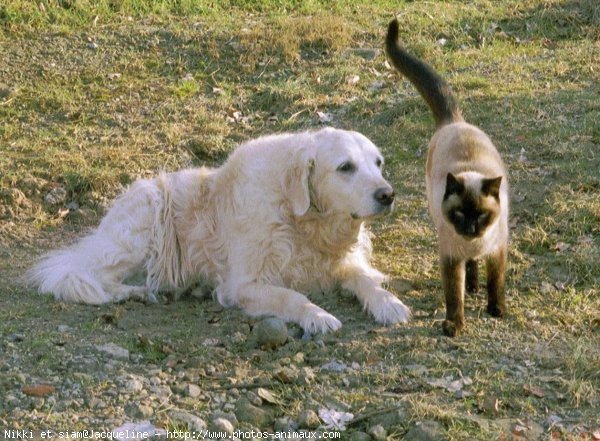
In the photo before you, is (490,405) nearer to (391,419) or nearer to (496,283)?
(391,419)

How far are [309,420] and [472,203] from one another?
1.57 metres

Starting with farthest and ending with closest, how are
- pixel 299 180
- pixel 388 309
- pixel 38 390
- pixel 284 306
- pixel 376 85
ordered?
1. pixel 376 85
2. pixel 299 180
3. pixel 284 306
4. pixel 388 309
5. pixel 38 390

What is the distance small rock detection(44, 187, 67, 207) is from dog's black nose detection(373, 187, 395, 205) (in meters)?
2.89

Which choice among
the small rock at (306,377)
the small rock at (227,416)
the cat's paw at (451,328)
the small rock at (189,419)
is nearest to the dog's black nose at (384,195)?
the cat's paw at (451,328)

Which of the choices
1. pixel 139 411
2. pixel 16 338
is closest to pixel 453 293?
pixel 139 411

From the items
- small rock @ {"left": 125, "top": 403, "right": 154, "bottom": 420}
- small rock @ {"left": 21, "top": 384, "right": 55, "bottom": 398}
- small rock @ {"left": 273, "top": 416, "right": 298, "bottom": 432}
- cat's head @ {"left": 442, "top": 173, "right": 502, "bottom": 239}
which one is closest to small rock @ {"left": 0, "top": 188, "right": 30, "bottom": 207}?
small rock @ {"left": 21, "top": 384, "right": 55, "bottom": 398}

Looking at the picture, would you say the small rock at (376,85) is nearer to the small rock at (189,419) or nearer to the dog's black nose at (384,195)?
the dog's black nose at (384,195)

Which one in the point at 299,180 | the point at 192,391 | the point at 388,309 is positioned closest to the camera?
the point at 192,391

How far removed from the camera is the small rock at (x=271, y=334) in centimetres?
525

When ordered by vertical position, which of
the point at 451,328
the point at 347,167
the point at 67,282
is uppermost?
the point at 347,167

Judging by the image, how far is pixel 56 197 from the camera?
7574 mm

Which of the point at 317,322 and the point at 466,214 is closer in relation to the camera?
the point at 466,214

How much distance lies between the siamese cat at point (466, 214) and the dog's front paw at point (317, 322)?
614 mm

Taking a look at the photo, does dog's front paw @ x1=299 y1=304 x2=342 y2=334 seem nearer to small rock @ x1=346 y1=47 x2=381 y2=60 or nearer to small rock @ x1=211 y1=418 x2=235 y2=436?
small rock @ x1=211 y1=418 x2=235 y2=436
